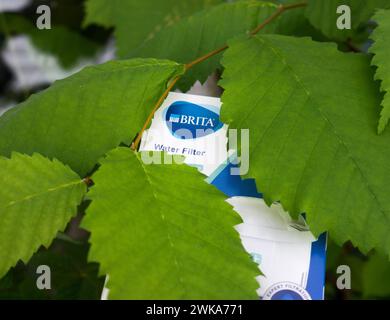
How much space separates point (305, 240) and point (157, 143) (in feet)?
0.70

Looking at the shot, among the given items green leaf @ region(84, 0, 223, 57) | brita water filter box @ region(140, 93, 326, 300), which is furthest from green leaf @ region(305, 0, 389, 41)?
green leaf @ region(84, 0, 223, 57)

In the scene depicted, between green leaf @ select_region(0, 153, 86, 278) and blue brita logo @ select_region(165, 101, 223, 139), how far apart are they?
14 cm

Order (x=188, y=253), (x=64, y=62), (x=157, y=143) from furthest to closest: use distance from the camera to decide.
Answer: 1. (x=64, y=62)
2. (x=157, y=143)
3. (x=188, y=253)

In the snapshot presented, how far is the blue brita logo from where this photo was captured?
27.5 inches

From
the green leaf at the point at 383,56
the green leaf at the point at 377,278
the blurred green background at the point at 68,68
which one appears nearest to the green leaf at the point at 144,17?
the blurred green background at the point at 68,68

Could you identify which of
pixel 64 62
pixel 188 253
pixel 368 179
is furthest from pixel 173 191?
pixel 64 62

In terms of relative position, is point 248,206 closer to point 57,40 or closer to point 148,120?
point 148,120

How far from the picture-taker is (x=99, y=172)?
611 mm

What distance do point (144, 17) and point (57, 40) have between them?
474 millimetres

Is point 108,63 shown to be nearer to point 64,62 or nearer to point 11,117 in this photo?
point 11,117

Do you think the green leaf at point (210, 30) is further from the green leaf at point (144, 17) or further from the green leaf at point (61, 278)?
the green leaf at point (61, 278)

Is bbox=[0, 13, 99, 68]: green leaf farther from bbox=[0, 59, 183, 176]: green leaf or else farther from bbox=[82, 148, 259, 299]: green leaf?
bbox=[82, 148, 259, 299]: green leaf

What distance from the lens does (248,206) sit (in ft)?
2.15
